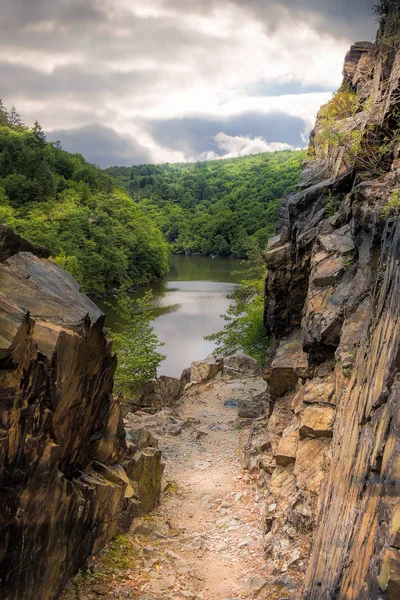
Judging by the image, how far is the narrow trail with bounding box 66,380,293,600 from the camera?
28.0 ft

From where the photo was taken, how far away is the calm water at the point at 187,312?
3466 cm

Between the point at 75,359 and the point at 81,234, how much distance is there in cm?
4303

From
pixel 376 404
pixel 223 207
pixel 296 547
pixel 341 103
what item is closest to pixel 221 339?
pixel 341 103

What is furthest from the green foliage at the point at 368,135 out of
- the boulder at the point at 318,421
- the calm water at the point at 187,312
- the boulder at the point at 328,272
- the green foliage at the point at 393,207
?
the calm water at the point at 187,312

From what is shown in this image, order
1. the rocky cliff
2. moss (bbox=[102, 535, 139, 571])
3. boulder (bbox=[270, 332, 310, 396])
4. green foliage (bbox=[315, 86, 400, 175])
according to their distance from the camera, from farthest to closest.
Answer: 1. boulder (bbox=[270, 332, 310, 396])
2. green foliage (bbox=[315, 86, 400, 175])
3. moss (bbox=[102, 535, 139, 571])
4. the rocky cliff

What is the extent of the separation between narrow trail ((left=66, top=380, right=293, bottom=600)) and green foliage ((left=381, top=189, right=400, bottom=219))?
22.1 ft

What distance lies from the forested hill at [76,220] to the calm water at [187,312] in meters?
3.97

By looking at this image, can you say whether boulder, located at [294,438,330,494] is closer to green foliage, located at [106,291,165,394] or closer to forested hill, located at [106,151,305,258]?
green foliage, located at [106,291,165,394]

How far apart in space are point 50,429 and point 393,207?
23.6ft

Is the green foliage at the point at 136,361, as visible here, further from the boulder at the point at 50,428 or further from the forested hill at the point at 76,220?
the boulder at the point at 50,428

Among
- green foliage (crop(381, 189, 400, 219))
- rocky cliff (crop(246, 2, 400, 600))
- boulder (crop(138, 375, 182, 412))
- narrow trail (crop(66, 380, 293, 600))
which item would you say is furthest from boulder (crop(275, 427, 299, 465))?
boulder (crop(138, 375, 182, 412))

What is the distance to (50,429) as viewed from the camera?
738 cm

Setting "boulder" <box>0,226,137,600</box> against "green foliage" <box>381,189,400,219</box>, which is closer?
"boulder" <box>0,226,137,600</box>

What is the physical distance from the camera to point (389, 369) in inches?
190
